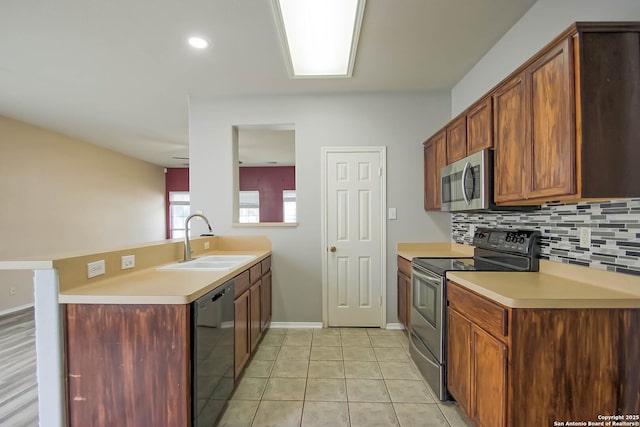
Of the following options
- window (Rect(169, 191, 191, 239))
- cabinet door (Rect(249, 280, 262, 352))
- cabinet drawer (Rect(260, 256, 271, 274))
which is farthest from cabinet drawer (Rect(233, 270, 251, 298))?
window (Rect(169, 191, 191, 239))

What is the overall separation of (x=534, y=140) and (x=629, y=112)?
0.35 m

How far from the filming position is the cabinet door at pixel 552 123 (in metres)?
1.30

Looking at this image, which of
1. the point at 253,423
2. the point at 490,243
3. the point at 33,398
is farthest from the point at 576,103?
the point at 33,398

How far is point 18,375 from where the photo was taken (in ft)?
7.39

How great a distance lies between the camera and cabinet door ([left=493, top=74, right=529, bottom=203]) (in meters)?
1.61

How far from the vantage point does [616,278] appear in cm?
138

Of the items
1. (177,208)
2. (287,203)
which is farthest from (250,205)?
(177,208)

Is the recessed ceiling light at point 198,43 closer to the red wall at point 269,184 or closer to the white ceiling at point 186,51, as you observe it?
the white ceiling at point 186,51

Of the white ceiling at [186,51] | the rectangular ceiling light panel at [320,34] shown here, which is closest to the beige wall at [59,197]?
the white ceiling at [186,51]

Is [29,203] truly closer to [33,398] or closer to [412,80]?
[33,398]

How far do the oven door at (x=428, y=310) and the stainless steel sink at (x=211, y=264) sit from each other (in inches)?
56.6

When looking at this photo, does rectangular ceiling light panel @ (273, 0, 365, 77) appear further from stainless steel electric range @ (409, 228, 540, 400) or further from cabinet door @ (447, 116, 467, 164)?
stainless steel electric range @ (409, 228, 540, 400)

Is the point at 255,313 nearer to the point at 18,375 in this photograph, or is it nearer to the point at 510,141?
the point at 18,375

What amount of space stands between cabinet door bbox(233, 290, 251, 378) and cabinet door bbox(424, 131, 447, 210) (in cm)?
200
